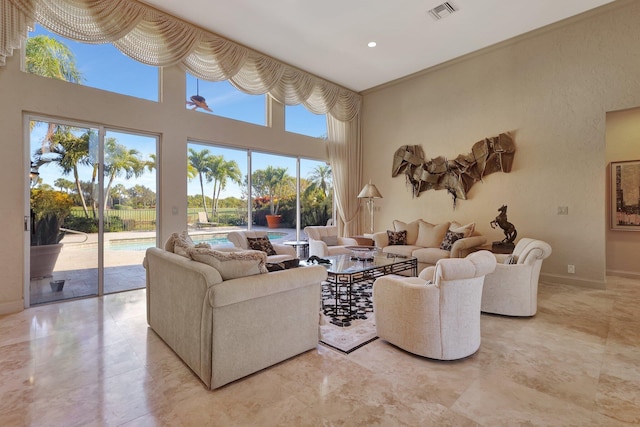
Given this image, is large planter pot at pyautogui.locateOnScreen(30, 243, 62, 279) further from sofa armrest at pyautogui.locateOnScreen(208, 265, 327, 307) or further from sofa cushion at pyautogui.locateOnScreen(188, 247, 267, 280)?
sofa armrest at pyautogui.locateOnScreen(208, 265, 327, 307)

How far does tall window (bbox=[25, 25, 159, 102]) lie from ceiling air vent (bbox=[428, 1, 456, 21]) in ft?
13.7

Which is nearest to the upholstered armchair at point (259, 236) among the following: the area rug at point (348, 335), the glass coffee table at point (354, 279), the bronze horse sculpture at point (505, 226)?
the glass coffee table at point (354, 279)

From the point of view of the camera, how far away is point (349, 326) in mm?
3059

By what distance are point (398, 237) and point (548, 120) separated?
9.96ft

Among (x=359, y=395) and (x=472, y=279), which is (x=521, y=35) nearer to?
→ (x=472, y=279)

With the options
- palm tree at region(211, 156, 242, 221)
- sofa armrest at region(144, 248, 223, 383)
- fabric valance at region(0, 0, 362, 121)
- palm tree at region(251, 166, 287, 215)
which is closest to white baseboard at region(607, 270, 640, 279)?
palm tree at region(251, 166, 287, 215)

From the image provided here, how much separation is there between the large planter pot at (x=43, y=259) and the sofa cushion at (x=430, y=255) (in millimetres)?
5121

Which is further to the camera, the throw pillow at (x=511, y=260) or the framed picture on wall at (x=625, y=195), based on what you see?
the framed picture on wall at (x=625, y=195)

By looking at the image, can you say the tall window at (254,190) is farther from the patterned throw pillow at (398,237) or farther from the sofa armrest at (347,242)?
the patterned throw pillow at (398,237)

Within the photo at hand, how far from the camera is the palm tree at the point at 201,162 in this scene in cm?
508

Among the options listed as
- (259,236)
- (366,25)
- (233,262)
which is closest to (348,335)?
(233,262)

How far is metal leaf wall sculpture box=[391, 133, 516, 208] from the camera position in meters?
5.19

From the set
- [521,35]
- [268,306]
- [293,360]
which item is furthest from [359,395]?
[521,35]

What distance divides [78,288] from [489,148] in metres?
6.71
